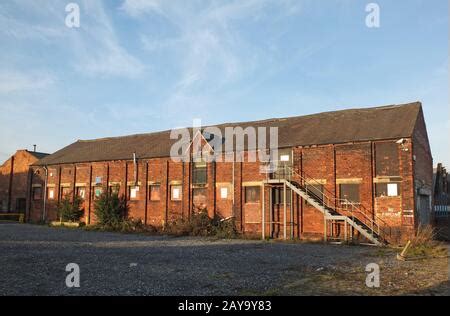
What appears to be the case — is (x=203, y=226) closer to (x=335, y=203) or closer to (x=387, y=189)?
(x=335, y=203)

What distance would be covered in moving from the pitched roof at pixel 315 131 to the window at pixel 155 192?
2033 mm

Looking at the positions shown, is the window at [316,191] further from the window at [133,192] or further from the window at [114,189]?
the window at [114,189]

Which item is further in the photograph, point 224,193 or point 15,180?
point 15,180

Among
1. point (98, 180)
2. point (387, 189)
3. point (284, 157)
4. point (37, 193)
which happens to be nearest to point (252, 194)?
point (284, 157)

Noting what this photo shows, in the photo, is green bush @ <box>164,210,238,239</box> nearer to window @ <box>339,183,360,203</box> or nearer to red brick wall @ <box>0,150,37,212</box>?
window @ <box>339,183,360,203</box>

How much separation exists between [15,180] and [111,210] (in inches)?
625

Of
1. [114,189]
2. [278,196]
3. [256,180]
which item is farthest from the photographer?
[114,189]

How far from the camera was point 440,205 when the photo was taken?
27516 millimetres

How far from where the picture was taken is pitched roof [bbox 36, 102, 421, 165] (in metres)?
21.0

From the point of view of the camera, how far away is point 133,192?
2800 centimetres

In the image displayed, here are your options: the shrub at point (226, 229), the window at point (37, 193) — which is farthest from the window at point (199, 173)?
the window at point (37, 193)

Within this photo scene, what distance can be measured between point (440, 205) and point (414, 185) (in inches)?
399

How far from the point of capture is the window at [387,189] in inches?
763
